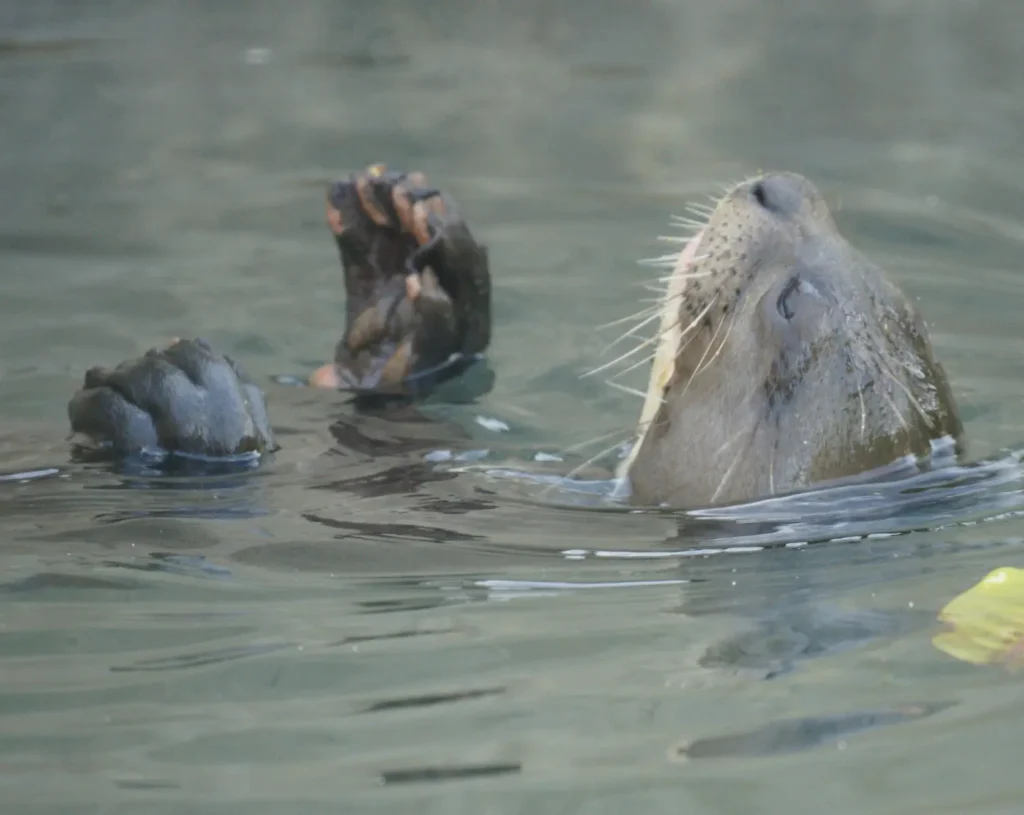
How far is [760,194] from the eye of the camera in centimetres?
375

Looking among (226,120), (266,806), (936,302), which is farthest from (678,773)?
(226,120)

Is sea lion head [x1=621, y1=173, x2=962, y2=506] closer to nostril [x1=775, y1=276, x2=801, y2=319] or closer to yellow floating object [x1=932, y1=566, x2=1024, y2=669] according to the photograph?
nostril [x1=775, y1=276, x2=801, y2=319]

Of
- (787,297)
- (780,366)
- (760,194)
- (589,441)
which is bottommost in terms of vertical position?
(589,441)

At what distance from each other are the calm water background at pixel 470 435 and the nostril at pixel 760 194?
809 millimetres

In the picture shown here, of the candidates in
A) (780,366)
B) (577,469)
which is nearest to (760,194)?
(780,366)

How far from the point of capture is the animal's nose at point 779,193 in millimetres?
3697

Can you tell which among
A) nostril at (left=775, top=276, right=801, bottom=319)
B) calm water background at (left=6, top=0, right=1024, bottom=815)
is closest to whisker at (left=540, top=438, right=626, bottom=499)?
calm water background at (left=6, top=0, right=1024, bottom=815)

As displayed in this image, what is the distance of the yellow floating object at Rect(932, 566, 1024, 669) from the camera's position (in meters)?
2.42

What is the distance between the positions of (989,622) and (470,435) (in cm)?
210

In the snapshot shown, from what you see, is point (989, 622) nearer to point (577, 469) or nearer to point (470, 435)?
point (577, 469)

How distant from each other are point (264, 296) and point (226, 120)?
197cm

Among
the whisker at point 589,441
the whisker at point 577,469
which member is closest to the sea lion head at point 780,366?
the whisker at point 577,469

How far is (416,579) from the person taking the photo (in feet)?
10.2

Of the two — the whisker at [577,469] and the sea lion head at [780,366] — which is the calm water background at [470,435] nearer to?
the whisker at [577,469]
